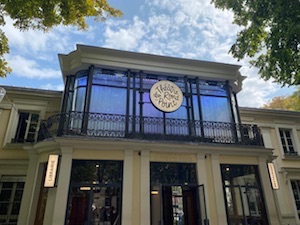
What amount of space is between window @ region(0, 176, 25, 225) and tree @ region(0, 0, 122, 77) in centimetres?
533

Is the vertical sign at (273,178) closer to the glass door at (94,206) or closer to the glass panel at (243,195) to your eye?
the glass panel at (243,195)

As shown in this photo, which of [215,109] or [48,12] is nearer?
[48,12]

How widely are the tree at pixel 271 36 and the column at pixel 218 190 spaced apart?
395 centimetres

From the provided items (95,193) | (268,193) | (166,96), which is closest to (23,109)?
(95,193)

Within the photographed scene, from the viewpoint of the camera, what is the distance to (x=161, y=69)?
9664mm

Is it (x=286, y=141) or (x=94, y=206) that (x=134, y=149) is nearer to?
(x=94, y=206)

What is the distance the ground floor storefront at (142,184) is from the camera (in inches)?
275

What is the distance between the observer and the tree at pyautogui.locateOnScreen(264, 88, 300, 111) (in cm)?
1799

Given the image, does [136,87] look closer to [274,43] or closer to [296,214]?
[274,43]

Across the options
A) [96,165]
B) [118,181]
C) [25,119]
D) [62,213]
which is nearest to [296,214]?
[118,181]

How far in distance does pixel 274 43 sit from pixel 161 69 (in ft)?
14.4

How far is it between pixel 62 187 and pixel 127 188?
2.04 metres

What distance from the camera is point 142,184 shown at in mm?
7441

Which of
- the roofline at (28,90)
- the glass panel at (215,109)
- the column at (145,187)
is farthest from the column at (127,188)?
the roofline at (28,90)
